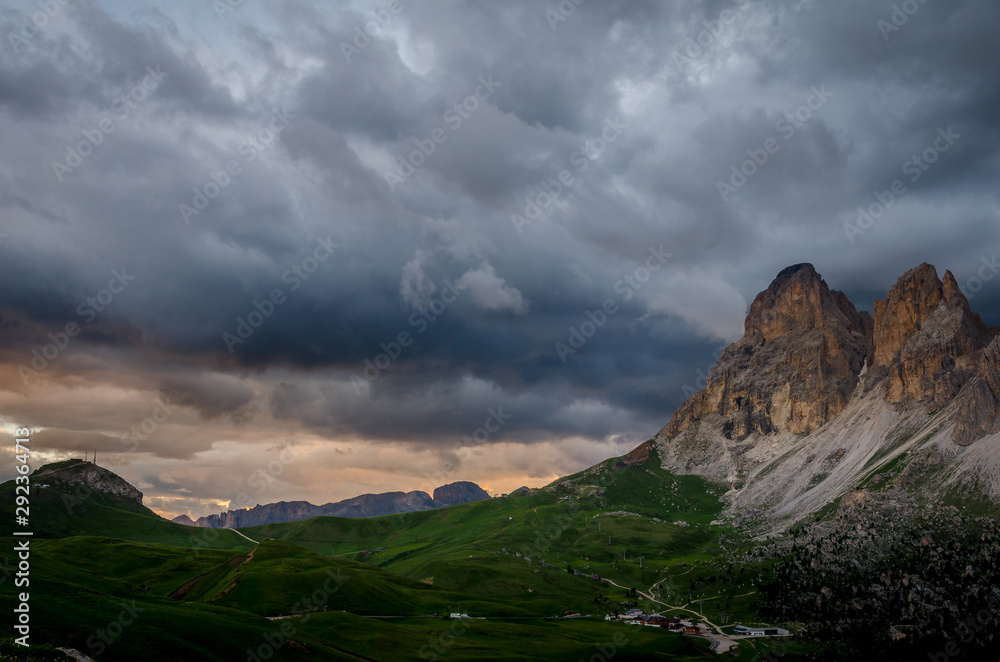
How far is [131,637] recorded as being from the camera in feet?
327

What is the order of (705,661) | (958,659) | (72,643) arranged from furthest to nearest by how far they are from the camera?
(958,659) → (705,661) → (72,643)

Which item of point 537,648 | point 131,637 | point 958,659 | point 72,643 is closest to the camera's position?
point 72,643

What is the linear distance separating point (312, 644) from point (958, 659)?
199 m

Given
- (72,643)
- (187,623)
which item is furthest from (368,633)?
(72,643)

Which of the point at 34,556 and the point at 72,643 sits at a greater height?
the point at 34,556

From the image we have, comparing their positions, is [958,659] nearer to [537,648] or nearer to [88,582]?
[537,648]

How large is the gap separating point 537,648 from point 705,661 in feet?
170

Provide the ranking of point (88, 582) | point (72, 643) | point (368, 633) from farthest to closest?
1. point (368, 633)
2. point (88, 582)
3. point (72, 643)

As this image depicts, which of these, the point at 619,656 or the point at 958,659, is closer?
the point at 619,656

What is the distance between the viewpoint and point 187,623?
11725 centimetres

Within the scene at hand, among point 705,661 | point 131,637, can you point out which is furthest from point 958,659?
point 131,637

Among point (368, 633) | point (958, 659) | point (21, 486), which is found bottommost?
point (958, 659)

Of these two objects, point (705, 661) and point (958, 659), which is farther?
point (958, 659)

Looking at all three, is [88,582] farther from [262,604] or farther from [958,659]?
[958,659]
